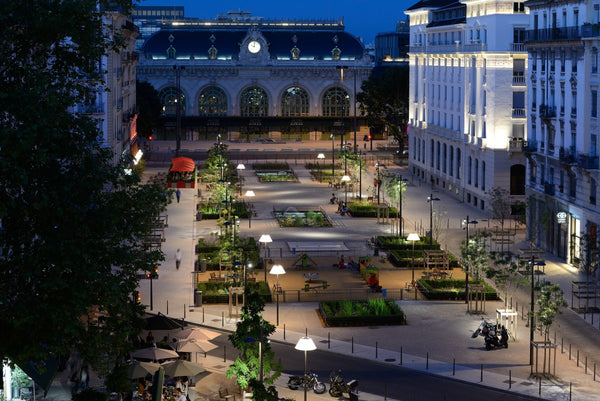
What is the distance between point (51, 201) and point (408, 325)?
96.5ft

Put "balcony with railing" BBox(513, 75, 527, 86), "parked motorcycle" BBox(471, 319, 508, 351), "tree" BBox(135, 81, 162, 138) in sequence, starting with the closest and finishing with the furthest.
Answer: "parked motorcycle" BBox(471, 319, 508, 351) → "balcony with railing" BBox(513, 75, 527, 86) → "tree" BBox(135, 81, 162, 138)

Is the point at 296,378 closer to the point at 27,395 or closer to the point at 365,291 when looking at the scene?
the point at 27,395

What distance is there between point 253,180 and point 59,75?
97.1 metres

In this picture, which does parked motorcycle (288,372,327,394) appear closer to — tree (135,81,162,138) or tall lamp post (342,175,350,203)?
tall lamp post (342,175,350,203)

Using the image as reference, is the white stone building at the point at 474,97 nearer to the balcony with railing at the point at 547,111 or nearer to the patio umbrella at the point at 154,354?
the balcony with railing at the point at 547,111

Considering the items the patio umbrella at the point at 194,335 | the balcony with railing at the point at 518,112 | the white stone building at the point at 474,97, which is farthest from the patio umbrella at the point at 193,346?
the balcony with railing at the point at 518,112

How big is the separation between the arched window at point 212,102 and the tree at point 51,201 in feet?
541

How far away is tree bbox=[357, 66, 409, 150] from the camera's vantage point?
16425 cm

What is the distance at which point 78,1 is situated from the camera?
101 feet

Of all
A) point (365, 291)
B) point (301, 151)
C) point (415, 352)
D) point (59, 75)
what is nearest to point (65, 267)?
point (59, 75)

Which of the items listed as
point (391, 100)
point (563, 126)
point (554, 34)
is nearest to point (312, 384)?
point (563, 126)

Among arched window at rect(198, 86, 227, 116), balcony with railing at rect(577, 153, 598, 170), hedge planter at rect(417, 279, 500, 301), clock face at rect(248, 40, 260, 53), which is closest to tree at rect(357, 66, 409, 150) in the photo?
clock face at rect(248, 40, 260, 53)

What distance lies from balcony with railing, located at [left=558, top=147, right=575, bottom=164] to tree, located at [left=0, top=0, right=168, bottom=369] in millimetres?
44671

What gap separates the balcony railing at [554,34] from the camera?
71.8m
